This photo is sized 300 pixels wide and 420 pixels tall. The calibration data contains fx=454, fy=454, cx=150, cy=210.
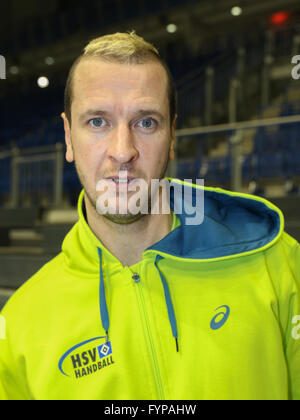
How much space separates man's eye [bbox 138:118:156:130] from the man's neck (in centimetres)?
19

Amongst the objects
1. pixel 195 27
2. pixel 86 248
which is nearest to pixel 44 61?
pixel 195 27

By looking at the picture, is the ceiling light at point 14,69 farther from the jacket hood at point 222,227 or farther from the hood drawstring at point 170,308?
the hood drawstring at point 170,308

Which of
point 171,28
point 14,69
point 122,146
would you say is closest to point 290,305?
point 122,146

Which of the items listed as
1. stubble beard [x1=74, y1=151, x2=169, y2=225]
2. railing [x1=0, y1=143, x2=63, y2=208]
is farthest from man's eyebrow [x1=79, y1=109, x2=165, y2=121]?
railing [x1=0, y1=143, x2=63, y2=208]

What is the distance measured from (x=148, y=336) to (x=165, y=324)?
0.04 m

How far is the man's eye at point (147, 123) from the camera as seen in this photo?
924 millimetres

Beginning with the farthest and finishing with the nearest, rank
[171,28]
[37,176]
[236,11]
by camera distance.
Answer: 1. [171,28]
2. [236,11]
3. [37,176]

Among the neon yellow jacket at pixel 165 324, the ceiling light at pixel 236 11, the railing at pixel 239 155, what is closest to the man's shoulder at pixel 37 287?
the neon yellow jacket at pixel 165 324

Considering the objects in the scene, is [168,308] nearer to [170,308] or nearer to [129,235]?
[170,308]

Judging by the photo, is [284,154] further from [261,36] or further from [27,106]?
[27,106]

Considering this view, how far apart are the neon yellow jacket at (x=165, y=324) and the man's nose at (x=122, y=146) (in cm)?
20

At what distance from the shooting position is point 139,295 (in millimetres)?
937

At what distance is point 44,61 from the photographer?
10.6 metres
